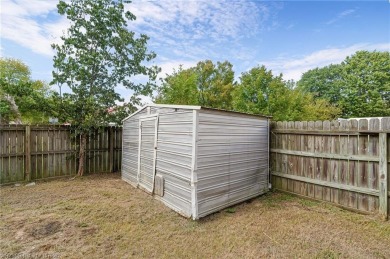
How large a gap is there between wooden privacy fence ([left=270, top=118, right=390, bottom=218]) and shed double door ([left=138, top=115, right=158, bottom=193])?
3.43m

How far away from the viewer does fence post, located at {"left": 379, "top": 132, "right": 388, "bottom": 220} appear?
3.76 metres

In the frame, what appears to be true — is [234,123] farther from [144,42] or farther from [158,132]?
[144,42]

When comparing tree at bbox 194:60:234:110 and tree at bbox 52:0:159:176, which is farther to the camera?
tree at bbox 194:60:234:110

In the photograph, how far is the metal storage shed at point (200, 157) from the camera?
396 centimetres

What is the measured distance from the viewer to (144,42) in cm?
802

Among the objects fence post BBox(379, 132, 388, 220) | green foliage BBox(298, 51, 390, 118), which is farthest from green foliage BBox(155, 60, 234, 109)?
fence post BBox(379, 132, 388, 220)

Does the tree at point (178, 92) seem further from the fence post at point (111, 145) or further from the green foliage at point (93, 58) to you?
the fence post at point (111, 145)

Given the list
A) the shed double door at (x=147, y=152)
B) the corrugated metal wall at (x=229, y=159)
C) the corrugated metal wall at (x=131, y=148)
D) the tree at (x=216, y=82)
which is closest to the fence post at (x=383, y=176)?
the corrugated metal wall at (x=229, y=159)

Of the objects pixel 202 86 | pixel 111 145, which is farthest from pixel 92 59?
pixel 202 86

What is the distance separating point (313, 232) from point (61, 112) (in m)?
8.05

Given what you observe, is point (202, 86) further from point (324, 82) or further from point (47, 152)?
point (324, 82)

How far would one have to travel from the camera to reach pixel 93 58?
693 centimetres

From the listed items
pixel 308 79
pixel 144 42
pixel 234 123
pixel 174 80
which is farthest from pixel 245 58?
pixel 308 79

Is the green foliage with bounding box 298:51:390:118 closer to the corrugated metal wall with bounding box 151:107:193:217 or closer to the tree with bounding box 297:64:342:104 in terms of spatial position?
the tree with bounding box 297:64:342:104
